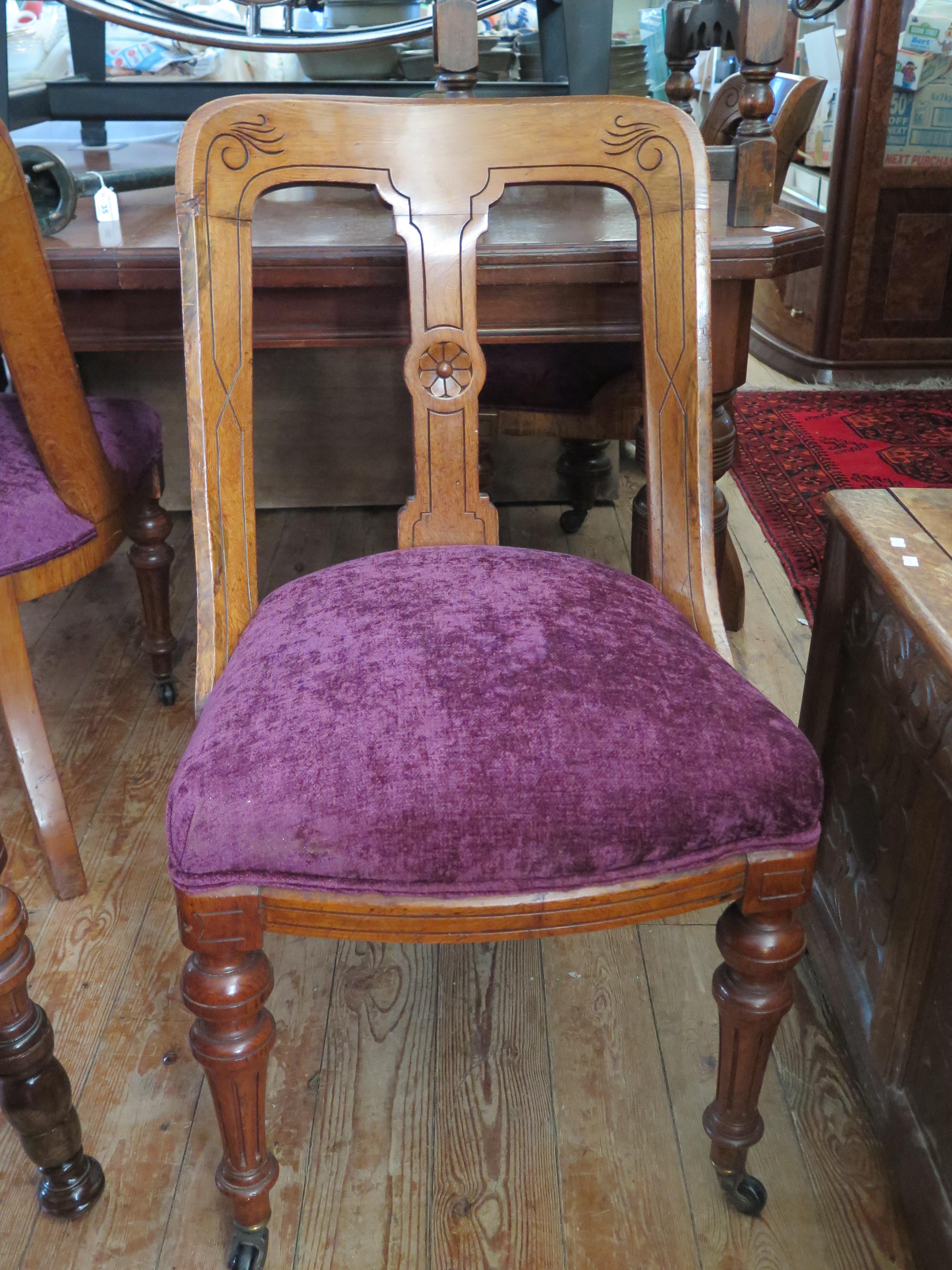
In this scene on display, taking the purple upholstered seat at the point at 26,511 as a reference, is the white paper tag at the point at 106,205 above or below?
above

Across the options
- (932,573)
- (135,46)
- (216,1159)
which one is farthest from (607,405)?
(135,46)

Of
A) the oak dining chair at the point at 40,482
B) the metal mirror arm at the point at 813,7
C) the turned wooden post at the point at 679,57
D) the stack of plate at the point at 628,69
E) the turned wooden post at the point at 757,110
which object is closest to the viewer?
the oak dining chair at the point at 40,482

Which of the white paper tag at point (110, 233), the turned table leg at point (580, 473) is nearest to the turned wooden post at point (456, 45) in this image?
the white paper tag at point (110, 233)

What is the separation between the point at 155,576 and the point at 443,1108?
0.98 m

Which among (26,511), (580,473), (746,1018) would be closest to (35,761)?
(26,511)

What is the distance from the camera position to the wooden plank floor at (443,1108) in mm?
981

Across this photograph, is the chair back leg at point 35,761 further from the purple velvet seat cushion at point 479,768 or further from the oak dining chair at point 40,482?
the purple velvet seat cushion at point 479,768

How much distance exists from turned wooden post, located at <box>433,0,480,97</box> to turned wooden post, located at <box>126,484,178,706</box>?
2.38 ft

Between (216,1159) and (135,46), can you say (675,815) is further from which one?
(135,46)

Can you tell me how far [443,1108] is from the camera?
1.11 meters

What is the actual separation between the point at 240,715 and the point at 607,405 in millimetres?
1160

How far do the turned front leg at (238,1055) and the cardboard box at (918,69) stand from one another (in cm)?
327

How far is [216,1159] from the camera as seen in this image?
106 cm

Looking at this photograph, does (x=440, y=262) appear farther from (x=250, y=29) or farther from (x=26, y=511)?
(x=250, y=29)
